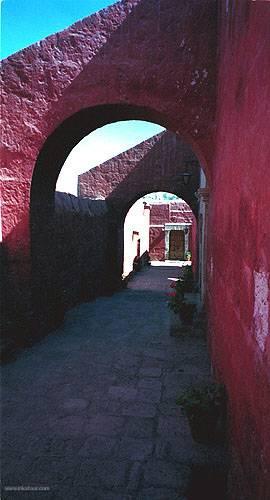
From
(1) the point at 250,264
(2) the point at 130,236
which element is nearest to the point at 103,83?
(1) the point at 250,264

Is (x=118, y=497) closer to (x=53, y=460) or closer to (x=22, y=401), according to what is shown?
(x=53, y=460)

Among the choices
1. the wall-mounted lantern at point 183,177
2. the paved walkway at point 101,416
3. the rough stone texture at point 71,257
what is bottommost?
the paved walkway at point 101,416

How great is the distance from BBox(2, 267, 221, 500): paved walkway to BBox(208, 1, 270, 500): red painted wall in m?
0.72

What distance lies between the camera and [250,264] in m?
2.04

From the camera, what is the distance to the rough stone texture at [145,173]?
1101 cm

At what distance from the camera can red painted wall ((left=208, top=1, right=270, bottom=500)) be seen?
1.67 m

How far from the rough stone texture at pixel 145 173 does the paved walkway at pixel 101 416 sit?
591cm

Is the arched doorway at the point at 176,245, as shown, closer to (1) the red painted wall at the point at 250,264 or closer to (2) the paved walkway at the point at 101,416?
(2) the paved walkway at the point at 101,416

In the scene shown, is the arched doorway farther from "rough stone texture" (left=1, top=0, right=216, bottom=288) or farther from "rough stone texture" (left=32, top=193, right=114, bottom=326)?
"rough stone texture" (left=1, top=0, right=216, bottom=288)

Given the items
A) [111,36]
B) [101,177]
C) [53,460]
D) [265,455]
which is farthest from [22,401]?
[101,177]

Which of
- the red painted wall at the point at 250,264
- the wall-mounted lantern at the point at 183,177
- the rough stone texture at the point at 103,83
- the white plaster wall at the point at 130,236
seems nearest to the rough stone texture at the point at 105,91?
the rough stone texture at the point at 103,83

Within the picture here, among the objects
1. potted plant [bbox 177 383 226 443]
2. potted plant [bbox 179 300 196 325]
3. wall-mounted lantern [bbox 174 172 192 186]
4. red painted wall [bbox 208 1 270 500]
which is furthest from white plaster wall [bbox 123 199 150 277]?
red painted wall [bbox 208 1 270 500]

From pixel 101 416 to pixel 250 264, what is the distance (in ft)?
7.32

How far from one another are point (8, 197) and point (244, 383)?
4.47 meters
